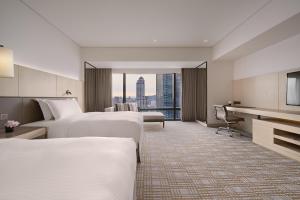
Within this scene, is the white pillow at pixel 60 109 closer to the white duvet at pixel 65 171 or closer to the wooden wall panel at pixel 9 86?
the wooden wall panel at pixel 9 86

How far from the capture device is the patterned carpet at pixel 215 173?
2.07m

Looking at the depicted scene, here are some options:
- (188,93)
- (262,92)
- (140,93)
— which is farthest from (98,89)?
(262,92)

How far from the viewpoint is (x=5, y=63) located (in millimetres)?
2074

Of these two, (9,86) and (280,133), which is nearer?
(9,86)

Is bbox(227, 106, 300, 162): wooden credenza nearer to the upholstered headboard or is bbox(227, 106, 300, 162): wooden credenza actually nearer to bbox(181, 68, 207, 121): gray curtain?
bbox(181, 68, 207, 121): gray curtain

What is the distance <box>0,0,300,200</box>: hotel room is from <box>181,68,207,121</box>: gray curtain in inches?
55.5

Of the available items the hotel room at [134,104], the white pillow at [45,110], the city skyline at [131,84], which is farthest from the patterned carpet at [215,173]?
the city skyline at [131,84]

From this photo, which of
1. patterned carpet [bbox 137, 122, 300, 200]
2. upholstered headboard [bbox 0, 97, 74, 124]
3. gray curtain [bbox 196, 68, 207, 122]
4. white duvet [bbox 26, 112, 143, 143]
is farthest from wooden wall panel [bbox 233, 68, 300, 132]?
upholstered headboard [bbox 0, 97, 74, 124]

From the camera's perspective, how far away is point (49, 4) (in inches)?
135

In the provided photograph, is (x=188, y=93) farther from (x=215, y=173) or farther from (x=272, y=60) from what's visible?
(x=215, y=173)

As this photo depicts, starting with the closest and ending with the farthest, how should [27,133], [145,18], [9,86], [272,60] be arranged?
[27,133] → [9,86] → [145,18] → [272,60]

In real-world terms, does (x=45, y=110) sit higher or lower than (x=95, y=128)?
higher

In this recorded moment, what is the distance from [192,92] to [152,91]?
6.08 feet

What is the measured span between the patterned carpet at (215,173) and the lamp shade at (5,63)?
204 cm
